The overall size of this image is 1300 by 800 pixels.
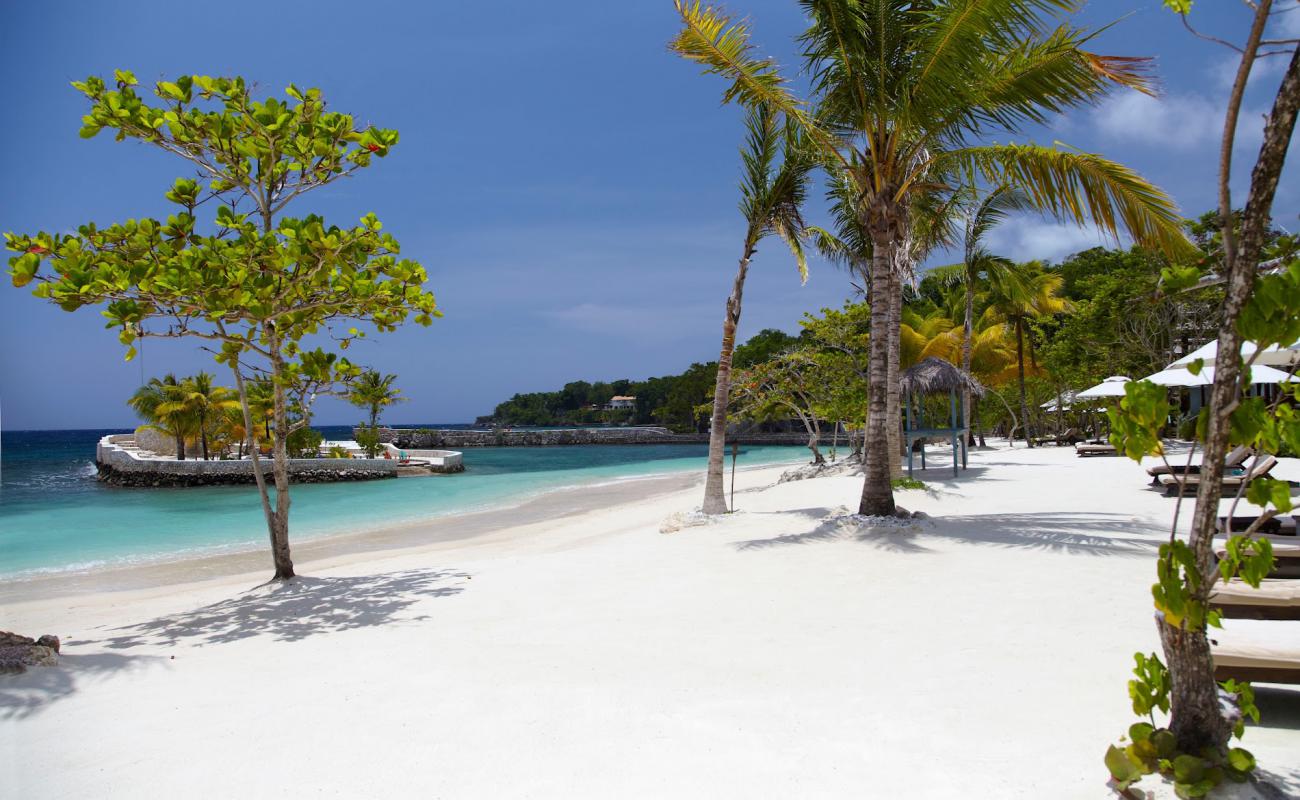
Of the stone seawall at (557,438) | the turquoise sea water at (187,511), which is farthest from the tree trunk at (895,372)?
the stone seawall at (557,438)

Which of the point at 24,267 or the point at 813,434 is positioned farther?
the point at 813,434

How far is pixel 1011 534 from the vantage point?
779 centimetres

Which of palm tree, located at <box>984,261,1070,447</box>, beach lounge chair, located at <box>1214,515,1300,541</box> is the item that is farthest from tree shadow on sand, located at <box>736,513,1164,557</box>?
palm tree, located at <box>984,261,1070,447</box>

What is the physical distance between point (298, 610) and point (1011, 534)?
23.9 feet

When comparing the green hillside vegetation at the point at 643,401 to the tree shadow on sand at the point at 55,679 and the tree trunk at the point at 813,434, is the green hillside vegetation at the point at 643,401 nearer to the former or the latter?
the tree trunk at the point at 813,434

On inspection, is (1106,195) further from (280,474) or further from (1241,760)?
(280,474)

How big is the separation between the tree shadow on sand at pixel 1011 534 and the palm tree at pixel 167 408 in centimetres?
3157

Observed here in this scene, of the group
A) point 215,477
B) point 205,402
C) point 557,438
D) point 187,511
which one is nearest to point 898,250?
point 187,511

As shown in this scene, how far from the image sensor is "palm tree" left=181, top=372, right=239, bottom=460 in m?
31.1

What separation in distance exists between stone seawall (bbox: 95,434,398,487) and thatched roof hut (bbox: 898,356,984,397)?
23603 mm

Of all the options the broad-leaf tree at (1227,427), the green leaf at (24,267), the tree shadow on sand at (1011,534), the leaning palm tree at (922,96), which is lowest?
the tree shadow on sand at (1011,534)

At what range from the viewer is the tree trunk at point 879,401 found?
8.70m

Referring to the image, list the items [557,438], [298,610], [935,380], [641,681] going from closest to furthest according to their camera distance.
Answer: [641,681]
[298,610]
[935,380]
[557,438]

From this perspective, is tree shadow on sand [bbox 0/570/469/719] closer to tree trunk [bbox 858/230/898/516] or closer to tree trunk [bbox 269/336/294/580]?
tree trunk [bbox 269/336/294/580]
